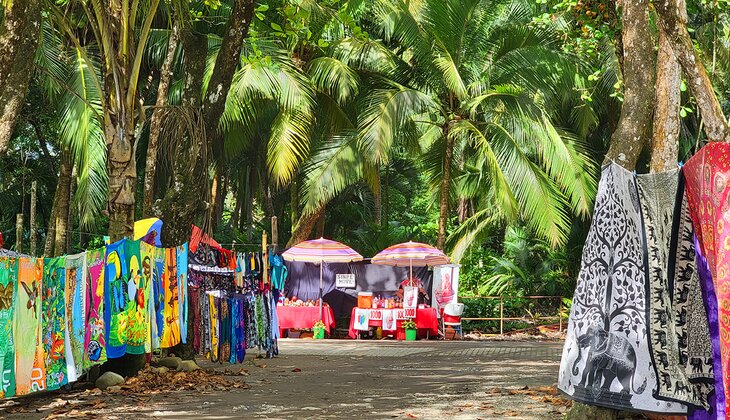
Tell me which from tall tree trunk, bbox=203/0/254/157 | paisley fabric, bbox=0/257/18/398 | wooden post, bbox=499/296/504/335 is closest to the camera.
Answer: paisley fabric, bbox=0/257/18/398

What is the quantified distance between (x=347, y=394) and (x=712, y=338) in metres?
5.47

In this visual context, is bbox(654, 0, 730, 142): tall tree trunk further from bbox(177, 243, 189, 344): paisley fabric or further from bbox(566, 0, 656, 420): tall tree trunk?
bbox(177, 243, 189, 344): paisley fabric

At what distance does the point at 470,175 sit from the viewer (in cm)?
2650

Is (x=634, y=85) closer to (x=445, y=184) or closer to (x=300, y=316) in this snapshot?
(x=445, y=184)

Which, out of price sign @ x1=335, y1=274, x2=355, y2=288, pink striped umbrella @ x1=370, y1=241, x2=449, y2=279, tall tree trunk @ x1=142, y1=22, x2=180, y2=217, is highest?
tall tree trunk @ x1=142, y1=22, x2=180, y2=217

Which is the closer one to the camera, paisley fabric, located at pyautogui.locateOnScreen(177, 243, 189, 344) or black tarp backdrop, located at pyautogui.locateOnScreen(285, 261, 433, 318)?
paisley fabric, located at pyautogui.locateOnScreen(177, 243, 189, 344)

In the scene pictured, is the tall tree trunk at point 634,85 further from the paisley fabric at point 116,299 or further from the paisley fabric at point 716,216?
the paisley fabric at point 116,299

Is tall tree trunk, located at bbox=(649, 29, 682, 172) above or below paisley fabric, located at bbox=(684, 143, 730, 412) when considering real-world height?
above

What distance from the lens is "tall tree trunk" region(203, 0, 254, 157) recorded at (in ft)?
42.3

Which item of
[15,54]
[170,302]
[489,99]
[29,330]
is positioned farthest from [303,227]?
[15,54]

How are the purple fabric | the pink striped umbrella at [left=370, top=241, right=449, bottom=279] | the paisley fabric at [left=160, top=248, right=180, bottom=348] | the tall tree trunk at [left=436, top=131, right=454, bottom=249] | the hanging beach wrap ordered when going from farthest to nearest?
the tall tree trunk at [left=436, top=131, right=454, bottom=249]
the pink striped umbrella at [left=370, top=241, right=449, bottom=279]
the paisley fabric at [left=160, top=248, right=180, bottom=348]
the hanging beach wrap
the purple fabric

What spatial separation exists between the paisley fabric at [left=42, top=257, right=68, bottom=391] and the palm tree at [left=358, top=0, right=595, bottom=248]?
12066 millimetres

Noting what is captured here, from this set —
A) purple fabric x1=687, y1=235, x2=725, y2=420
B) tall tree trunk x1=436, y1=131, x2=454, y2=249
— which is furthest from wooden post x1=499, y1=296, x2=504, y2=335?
purple fabric x1=687, y1=235, x2=725, y2=420

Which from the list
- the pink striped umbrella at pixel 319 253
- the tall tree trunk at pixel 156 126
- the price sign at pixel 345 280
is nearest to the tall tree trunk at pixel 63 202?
the pink striped umbrella at pixel 319 253
